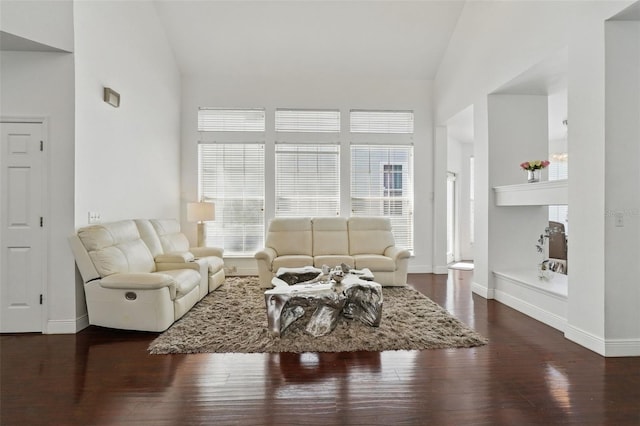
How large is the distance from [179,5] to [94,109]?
2480 millimetres

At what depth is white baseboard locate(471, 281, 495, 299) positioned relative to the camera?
4625 millimetres

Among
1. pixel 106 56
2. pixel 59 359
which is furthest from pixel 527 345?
pixel 106 56

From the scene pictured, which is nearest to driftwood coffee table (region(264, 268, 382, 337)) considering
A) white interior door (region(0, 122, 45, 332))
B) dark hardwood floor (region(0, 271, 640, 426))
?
dark hardwood floor (region(0, 271, 640, 426))

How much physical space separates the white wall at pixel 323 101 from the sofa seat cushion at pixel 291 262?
1.27 meters

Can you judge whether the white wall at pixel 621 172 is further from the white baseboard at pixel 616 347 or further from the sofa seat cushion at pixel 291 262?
the sofa seat cushion at pixel 291 262

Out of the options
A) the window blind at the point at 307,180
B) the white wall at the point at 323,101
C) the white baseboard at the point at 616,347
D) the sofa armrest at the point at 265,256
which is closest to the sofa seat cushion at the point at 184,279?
the sofa armrest at the point at 265,256

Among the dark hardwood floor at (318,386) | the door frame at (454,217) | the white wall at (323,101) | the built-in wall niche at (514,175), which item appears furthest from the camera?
the door frame at (454,217)

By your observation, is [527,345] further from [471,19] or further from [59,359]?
[471,19]

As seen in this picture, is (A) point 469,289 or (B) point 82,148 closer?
(B) point 82,148

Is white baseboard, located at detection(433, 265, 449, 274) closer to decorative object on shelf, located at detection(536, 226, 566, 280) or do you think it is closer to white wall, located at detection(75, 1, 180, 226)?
decorative object on shelf, located at detection(536, 226, 566, 280)

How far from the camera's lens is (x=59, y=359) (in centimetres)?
284

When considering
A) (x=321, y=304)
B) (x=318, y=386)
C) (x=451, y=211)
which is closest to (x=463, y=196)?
(x=451, y=211)

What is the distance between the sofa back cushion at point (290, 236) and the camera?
5.61 m

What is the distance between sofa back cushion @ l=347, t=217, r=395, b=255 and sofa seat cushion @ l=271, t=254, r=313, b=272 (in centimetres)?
88
